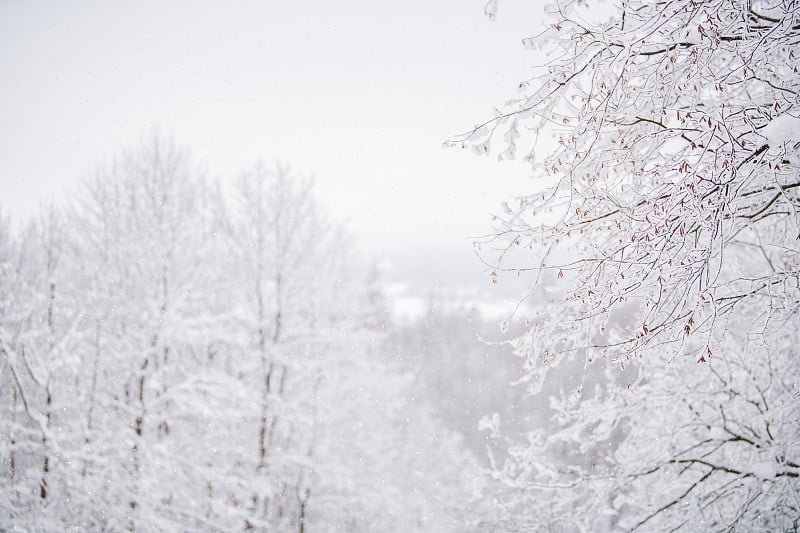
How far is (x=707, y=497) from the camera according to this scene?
282 cm

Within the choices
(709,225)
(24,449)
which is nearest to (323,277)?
(24,449)

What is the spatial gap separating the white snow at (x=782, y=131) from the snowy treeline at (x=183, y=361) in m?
3.38

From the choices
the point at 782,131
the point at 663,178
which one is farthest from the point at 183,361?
the point at 782,131

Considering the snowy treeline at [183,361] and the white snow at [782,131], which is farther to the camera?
the snowy treeline at [183,361]

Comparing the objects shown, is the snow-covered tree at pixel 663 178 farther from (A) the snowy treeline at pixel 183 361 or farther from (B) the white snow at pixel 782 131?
(A) the snowy treeline at pixel 183 361

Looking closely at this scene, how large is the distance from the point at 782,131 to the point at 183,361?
8807 millimetres

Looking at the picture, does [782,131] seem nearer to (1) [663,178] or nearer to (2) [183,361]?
(1) [663,178]

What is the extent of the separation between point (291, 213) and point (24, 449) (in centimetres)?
579

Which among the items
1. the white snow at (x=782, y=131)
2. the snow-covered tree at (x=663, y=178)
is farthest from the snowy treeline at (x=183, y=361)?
the white snow at (x=782, y=131)

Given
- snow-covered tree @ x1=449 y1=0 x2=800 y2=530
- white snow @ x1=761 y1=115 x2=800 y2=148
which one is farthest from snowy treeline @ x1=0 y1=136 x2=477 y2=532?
white snow @ x1=761 y1=115 x2=800 y2=148

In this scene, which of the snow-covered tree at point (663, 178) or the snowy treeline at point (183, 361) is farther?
the snowy treeline at point (183, 361)

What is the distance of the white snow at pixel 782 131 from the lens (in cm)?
163

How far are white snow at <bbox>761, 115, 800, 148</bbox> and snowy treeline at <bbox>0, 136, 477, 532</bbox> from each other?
3.38 m

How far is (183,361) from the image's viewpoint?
7.89 metres
